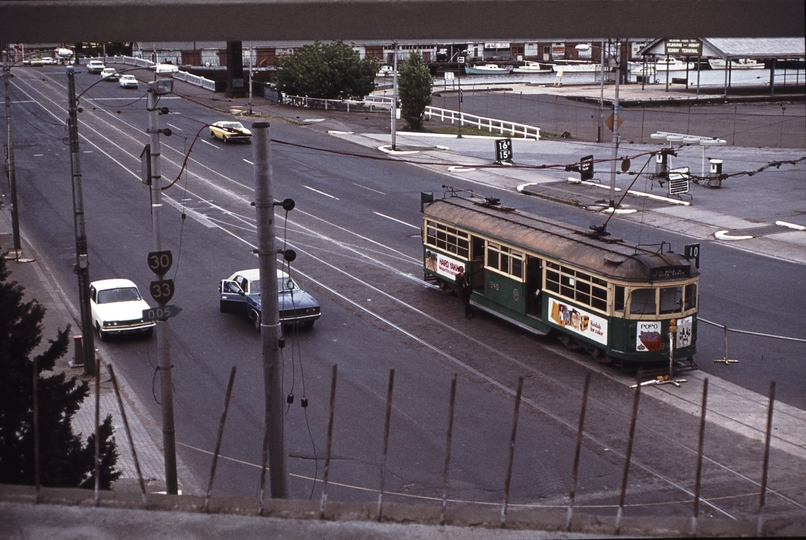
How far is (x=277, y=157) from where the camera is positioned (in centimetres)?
5281

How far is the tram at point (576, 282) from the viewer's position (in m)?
20.9

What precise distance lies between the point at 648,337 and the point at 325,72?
55.0 metres

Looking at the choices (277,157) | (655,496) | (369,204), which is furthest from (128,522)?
(277,157)

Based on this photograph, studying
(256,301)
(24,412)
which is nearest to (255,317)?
(256,301)

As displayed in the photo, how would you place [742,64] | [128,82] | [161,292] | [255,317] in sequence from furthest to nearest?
[742,64], [128,82], [255,317], [161,292]

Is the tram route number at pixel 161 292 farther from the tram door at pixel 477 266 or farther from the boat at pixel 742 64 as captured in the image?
the boat at pixel 742 64

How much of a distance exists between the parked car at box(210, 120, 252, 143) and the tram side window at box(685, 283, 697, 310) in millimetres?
39348

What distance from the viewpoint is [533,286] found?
79.6ft

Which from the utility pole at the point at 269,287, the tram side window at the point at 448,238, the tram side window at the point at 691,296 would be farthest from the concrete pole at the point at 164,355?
the tram side window at the point at 448,238

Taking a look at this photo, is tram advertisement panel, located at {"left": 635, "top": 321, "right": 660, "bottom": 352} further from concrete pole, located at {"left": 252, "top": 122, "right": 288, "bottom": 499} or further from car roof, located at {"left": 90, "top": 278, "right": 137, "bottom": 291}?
car roof, located at {"left": 90, "top": 278, "right": 137, "bottom": 291}

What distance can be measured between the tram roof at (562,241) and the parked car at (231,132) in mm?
29794

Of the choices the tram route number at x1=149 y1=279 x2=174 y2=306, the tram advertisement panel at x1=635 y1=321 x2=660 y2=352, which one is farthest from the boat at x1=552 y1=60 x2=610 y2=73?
the tram route number at x1=149 y1=279 x2=174 y2=306

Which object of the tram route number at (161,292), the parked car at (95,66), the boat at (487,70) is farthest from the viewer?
the boat at (487,70)

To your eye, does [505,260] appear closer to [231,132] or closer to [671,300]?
[671,300]
